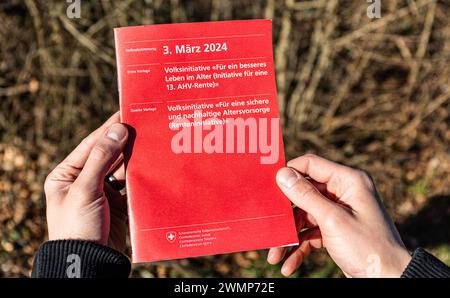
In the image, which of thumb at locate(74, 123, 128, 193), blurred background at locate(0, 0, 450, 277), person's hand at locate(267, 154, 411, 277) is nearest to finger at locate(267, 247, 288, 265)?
person's hand at locate(267, 154, 411, 277)

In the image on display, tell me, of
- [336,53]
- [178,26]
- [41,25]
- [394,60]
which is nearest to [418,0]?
[394,60]

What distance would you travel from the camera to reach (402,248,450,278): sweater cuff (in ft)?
5.60

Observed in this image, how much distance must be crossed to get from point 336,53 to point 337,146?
734mm

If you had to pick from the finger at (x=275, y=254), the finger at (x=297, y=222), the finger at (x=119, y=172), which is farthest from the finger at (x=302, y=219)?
the finger at (x=119, y=172)

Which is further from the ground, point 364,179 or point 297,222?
point 364,179

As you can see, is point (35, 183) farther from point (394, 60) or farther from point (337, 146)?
point (394, 60)

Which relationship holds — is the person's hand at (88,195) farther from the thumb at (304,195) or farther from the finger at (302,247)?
Result: the finger at (302,247)

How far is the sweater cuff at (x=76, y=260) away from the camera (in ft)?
5.57

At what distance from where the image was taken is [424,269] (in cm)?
171

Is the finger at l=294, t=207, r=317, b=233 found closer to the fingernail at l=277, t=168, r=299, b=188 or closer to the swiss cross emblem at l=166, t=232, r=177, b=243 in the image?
the fingernail at l=277, t=168, r=299, b=188

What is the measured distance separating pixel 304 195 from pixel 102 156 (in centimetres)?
77

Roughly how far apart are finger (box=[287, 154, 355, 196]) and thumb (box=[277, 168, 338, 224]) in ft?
0.53

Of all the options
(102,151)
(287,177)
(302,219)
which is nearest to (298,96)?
(302,219)

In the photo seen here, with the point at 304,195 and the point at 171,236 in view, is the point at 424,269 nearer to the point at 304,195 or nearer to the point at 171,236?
the point at 304,195
